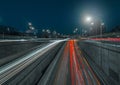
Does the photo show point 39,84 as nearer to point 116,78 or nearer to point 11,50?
point 116,78

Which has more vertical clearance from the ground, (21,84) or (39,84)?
(21,84)

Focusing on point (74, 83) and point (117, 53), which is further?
point (74, 83)

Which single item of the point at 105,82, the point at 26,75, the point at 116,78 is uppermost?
the point at 26,75

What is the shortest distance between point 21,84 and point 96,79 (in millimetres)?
13189

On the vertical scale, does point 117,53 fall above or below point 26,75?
above

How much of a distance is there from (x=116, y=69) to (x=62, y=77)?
29.0 feet

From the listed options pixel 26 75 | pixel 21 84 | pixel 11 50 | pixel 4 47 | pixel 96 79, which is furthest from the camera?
pixel 11 50

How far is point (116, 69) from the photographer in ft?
67.7

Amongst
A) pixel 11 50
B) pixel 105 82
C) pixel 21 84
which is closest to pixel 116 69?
pixel 105 82

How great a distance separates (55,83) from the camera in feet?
72.7

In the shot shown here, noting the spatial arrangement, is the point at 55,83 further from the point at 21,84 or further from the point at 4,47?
the point at 4,47

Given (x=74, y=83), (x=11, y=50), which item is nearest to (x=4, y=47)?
(x=11, y=50)

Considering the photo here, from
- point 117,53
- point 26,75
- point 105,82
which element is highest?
point 117,53

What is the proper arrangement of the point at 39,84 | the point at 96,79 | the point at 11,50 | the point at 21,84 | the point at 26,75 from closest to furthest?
the point at 21,84, the point at 26,75, the point at 39,84, the point at 96,79, the point at 11,50
